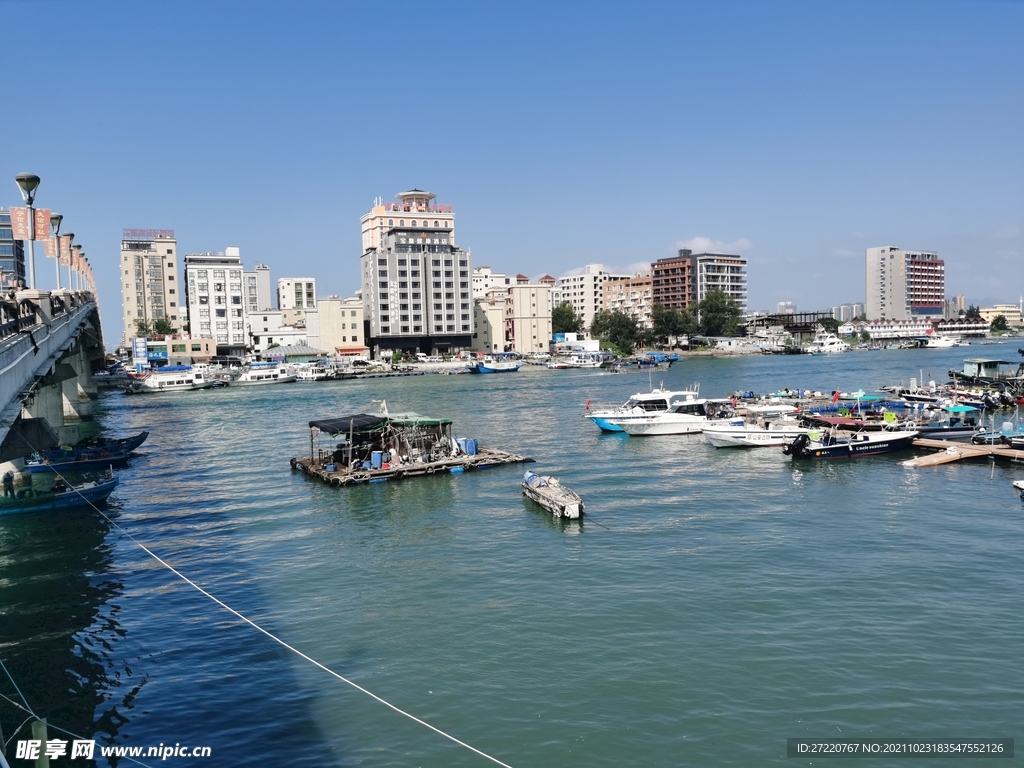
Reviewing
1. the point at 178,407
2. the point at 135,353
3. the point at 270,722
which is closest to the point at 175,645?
the point at 270,722

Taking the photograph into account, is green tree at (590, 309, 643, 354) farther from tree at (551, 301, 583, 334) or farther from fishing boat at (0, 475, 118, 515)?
fishing boat at (0, 475, 118, 515)

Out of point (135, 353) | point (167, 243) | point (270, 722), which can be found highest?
point (167, 243)

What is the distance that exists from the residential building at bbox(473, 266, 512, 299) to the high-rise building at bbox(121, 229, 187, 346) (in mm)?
60859

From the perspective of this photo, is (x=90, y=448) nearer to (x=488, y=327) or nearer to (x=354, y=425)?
(x=354, y=425)

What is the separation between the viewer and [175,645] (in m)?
15.9

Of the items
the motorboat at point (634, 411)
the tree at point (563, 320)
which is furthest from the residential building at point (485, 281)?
the motorboat at point (634, 411)

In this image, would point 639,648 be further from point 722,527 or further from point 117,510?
point 117,510

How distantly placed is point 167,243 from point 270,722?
134m

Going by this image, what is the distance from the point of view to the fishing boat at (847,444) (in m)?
36.2

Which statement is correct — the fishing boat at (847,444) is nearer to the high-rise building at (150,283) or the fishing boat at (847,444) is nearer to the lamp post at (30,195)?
the lamp post at (30,195)

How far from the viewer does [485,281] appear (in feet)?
567

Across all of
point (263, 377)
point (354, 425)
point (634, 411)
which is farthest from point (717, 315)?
point (354, 425)

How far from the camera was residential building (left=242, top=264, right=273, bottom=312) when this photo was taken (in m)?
181

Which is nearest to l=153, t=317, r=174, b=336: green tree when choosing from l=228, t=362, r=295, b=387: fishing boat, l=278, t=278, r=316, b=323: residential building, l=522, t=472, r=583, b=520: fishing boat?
Result: l=228, t=362, r=295, b=387: fishing boat
